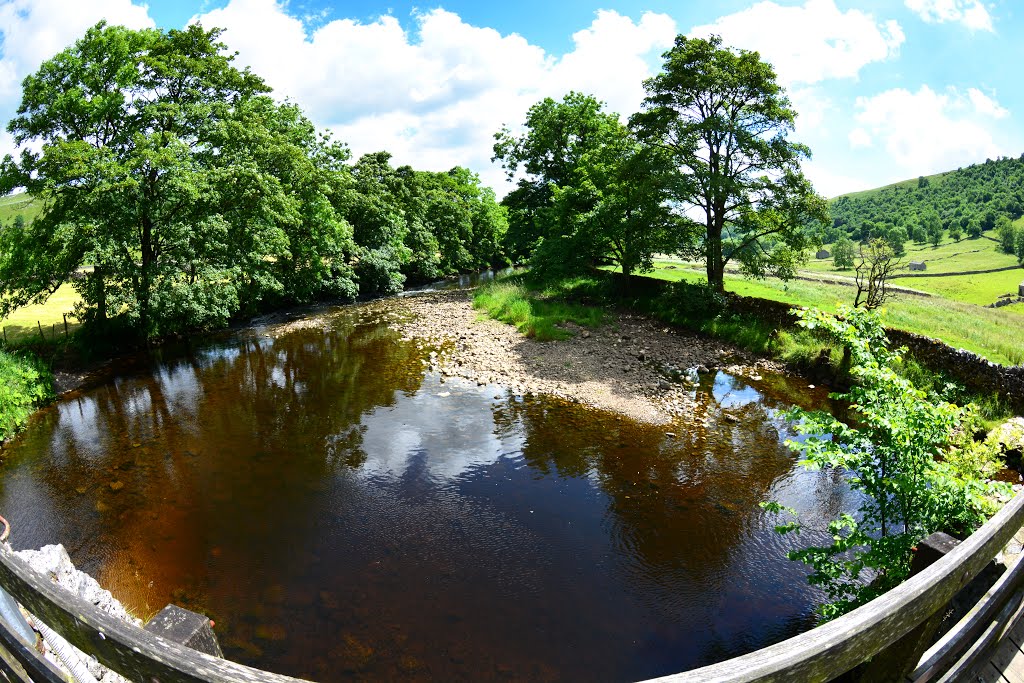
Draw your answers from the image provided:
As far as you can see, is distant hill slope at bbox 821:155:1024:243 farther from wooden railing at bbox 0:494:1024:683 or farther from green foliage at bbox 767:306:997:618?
wooden railing at bbox 0:494:1024:683

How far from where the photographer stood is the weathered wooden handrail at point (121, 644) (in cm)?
148

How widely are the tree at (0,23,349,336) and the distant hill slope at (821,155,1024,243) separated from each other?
79.0 meters

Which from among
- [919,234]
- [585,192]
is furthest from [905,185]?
[585,192]

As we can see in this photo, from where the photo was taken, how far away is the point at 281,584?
302 inches

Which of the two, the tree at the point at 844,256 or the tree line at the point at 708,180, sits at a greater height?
the tree line at the point at 708,180

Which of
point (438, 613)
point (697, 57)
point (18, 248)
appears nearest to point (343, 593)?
point (438, 613)

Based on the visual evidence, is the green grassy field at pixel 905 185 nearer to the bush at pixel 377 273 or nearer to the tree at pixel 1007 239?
the tree at pixel 1007 239

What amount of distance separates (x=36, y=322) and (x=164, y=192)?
7.88 meters

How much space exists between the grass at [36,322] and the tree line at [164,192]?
44.4 inches

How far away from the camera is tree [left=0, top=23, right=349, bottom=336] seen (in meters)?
17.3

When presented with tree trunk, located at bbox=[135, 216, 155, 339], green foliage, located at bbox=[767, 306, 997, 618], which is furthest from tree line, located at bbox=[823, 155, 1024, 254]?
tree trunk, located at bbox=[135, 216, 155, 339]

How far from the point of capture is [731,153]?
21.5 m

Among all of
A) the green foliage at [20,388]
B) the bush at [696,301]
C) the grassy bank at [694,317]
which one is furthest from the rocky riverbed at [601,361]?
the green foliage at [20,388]

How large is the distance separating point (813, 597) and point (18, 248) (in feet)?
78.2
